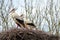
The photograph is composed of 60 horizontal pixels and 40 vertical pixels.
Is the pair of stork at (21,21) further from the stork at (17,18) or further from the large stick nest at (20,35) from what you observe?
the large stick nest at (20,35)

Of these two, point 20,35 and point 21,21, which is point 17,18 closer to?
point 21,21

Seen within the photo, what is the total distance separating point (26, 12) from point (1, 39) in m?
1.14

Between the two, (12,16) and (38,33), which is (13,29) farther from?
(12,16)

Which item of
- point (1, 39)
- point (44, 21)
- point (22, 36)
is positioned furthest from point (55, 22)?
point (1, 39)

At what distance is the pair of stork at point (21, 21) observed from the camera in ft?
18.5

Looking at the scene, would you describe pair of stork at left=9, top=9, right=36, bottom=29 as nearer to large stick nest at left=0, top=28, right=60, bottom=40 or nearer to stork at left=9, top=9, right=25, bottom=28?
stork at left=9, top=9, right=25, bottom=28

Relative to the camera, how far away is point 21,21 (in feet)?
19.3

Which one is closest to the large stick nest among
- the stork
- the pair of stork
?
the pair of stork

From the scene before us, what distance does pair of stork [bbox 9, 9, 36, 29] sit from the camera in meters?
5.63

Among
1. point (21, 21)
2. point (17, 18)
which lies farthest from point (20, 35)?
point (17, 18)

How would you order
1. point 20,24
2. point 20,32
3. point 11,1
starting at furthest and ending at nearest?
point 20,24 → point 11,1 → point 20,32

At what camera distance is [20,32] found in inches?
179

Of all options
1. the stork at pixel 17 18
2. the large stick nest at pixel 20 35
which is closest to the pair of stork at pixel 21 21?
the stork at pixel 17 18

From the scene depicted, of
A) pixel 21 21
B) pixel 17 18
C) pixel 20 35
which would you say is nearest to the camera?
pixel 20 35
